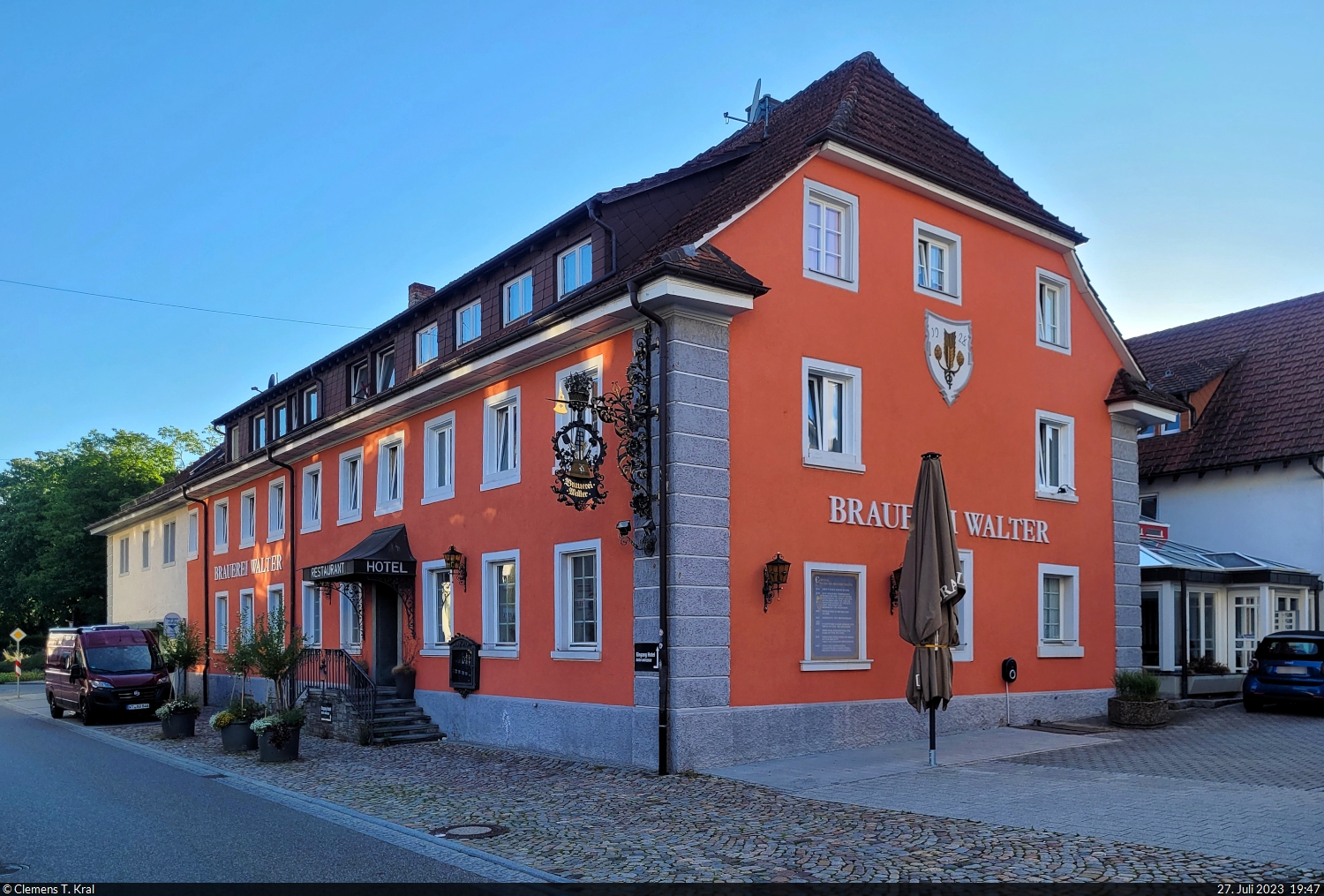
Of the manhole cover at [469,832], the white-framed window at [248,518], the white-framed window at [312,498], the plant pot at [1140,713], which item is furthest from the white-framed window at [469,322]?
the plant pot at [1140,713]

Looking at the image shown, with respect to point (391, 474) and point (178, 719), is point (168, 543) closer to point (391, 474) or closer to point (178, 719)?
point (178, 719)

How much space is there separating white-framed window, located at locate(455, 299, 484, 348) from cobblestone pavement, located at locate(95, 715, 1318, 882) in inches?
336

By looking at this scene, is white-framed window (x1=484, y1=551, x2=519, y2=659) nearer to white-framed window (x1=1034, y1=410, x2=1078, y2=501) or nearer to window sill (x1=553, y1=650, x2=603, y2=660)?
window sill (x1=553, y1=650, x2=603, y2=660)

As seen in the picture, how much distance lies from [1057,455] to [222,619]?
75.1ft

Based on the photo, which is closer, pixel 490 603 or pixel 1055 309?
pixel 490 603

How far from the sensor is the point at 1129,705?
17.1 meters

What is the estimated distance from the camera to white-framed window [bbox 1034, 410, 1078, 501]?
18.8 meters

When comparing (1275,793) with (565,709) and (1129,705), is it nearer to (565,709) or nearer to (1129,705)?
(1129,705)

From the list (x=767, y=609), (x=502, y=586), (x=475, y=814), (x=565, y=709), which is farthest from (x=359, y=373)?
(x=475, y=814)

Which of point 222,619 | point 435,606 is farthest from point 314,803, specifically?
point 222,619

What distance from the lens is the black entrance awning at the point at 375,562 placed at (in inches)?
774

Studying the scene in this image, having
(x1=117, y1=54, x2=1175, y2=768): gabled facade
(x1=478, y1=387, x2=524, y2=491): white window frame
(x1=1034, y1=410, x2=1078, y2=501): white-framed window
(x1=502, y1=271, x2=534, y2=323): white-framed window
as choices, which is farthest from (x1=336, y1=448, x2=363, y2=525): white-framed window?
(x1=1034, y1=410, x2=1078, y2=501): white-framed window

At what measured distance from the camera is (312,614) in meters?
25.1

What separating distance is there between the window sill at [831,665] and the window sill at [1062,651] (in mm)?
4119
